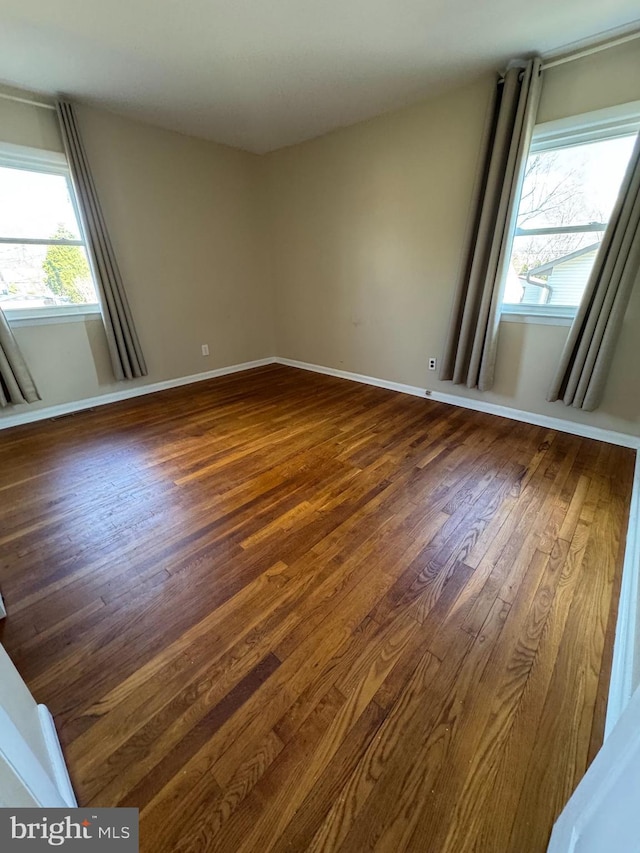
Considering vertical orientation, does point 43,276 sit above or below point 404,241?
below

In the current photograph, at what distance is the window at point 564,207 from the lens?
2318 millimetres

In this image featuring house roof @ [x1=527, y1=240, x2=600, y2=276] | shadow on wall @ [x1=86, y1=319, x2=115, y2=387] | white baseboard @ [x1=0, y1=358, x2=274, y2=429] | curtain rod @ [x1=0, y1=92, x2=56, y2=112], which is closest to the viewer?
house roof @ [x1=527, y1=240, x2=600, y2=276]

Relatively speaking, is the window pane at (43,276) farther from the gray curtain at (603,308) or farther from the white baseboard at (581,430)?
the gray curtain at (603,308)

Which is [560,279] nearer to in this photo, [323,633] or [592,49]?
[592,49]

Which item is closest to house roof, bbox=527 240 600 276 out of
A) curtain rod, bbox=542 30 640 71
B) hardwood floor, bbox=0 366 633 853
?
curtain rod, bbox=542 30 640 71

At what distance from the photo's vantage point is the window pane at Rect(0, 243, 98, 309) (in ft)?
9.38

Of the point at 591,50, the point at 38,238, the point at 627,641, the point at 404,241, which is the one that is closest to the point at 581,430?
the point at 627,641

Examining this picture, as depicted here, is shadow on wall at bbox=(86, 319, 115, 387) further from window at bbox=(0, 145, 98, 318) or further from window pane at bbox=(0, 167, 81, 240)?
window pane at bbox=(0, 167, 81, 240)

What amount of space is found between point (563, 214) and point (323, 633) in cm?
316

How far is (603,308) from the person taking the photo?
2350 millimetres

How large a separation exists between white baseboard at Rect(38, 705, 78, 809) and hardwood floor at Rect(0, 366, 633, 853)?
0.13 feet

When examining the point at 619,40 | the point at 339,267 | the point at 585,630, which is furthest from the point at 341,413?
the point at 619,40

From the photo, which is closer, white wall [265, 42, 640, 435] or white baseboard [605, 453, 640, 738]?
white baseboard [605, 453, 640, 738]

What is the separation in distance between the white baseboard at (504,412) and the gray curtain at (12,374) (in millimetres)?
2974
